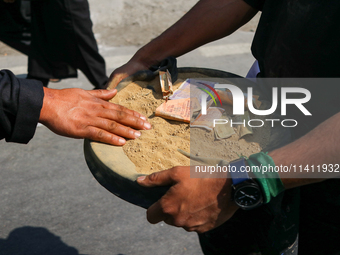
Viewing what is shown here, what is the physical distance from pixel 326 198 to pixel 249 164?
43 centimetres

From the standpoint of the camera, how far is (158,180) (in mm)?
1016

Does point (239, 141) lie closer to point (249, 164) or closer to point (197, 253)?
point (249, 164)

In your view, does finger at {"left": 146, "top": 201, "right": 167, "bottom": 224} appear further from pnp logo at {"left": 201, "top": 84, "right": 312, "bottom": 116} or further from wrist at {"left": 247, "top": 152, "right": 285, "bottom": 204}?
pnp logo at {"left": 201, "top": 84, "right": 312, "bottom": 116}

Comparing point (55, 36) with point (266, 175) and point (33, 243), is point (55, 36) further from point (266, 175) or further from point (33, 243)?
point (266, 175)

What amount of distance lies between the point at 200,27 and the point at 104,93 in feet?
1.76

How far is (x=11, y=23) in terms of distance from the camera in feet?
11.5

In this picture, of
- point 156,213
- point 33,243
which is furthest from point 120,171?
point 33,243

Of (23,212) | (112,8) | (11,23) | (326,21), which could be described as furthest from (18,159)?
(112,8)

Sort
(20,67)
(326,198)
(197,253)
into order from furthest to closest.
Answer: (20,67) → (197,253) → (326,198)

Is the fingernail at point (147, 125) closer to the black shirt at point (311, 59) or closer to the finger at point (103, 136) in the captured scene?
the finger at point (103, 136)

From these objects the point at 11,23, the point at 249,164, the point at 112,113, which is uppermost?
the point at 249,164

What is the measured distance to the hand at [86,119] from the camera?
4.16 ft

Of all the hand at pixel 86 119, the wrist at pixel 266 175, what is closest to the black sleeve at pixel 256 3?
the hand at pixel 86 119

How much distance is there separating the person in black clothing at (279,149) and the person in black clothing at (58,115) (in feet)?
0.95
